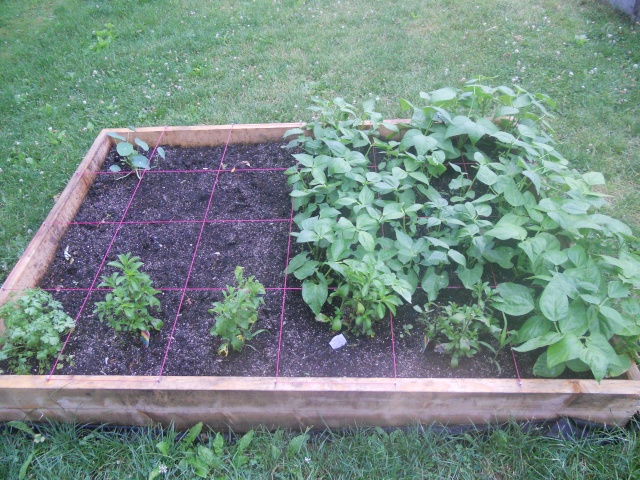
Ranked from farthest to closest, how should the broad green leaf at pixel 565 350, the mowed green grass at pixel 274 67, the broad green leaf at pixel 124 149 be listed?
the mowed green grass at pixel 274 67, the broad green leaf at pixel 124 149, the broad green leaf at pixel 565 350

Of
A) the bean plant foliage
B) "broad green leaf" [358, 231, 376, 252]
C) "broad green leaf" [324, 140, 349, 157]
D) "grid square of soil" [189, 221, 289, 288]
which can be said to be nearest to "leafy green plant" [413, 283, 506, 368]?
the bean plant foliage

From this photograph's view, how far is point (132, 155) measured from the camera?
9.59 ft

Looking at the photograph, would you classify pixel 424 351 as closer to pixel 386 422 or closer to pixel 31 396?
pixel 386 422

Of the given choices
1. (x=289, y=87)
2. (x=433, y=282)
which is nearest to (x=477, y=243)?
(x=433, y=282)

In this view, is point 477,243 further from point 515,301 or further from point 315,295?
point 315,295

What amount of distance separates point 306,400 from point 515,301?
3.08 feet

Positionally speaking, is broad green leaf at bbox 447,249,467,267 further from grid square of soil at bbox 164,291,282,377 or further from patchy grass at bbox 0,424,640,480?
grid square of soil at bbox 164,291,282,377

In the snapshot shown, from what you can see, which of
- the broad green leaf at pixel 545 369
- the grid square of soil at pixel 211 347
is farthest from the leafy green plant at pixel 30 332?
the broad green leaf at pixel 545 369

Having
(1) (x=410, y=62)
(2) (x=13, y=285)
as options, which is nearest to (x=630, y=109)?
(1) (x=410, y=62)

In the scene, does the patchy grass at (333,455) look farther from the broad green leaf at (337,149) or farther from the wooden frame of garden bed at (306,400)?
the broad green leaf at (337,149)

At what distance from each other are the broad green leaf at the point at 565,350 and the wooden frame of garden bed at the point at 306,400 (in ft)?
0.52

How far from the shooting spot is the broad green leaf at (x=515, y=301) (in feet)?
6.20

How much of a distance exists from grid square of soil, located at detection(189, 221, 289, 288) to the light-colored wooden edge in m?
0.60

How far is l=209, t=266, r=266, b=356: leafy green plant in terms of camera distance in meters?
1.89
